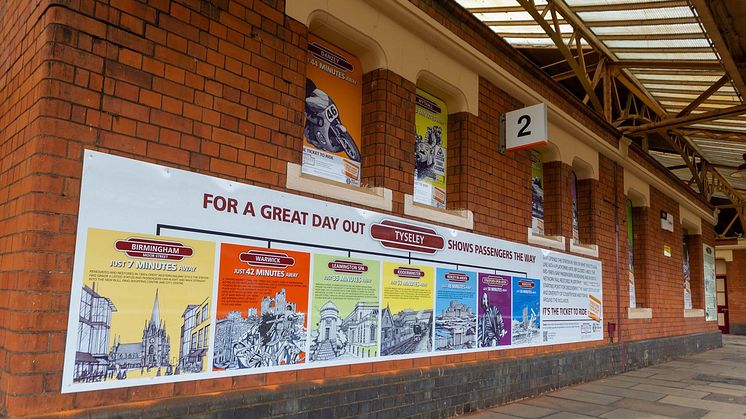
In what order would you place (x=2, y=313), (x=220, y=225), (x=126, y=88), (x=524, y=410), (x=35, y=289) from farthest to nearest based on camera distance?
(x=524, y=410)
(x=220, y=225)
(x=126, y=88)
(x=2, y=313)
(x=35, y=289)

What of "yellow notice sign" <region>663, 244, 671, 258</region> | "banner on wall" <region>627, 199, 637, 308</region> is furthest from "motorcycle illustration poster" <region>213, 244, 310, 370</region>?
"yellow notice sign" <region>663, 244, 671, 258</region>

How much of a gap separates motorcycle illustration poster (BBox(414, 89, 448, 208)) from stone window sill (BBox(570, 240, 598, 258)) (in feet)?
11.2

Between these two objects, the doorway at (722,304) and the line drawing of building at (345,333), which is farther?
the doorway at (722,304)

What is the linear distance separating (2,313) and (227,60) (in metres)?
2.29

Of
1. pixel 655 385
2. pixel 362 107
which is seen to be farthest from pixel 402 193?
pixel 655 385

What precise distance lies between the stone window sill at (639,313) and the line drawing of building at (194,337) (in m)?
9.35

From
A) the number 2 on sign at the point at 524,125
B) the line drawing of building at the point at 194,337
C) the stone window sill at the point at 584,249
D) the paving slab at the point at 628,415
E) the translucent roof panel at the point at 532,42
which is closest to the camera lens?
the line drawing of building at the point at 194,337

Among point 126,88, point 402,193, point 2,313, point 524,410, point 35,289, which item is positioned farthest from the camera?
point 524,410

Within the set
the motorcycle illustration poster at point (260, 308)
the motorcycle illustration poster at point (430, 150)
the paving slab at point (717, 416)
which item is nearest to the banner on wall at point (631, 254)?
the paving slab at point (717, 416)

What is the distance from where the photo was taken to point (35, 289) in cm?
309

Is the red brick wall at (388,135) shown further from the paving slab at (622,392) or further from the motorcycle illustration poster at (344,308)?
the paving slab at (622,392)

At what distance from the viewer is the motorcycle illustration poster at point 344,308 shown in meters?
4.68

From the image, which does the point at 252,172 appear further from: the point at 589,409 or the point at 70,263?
the point at 589,409

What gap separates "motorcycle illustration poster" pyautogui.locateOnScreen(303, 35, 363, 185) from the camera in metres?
5.20
